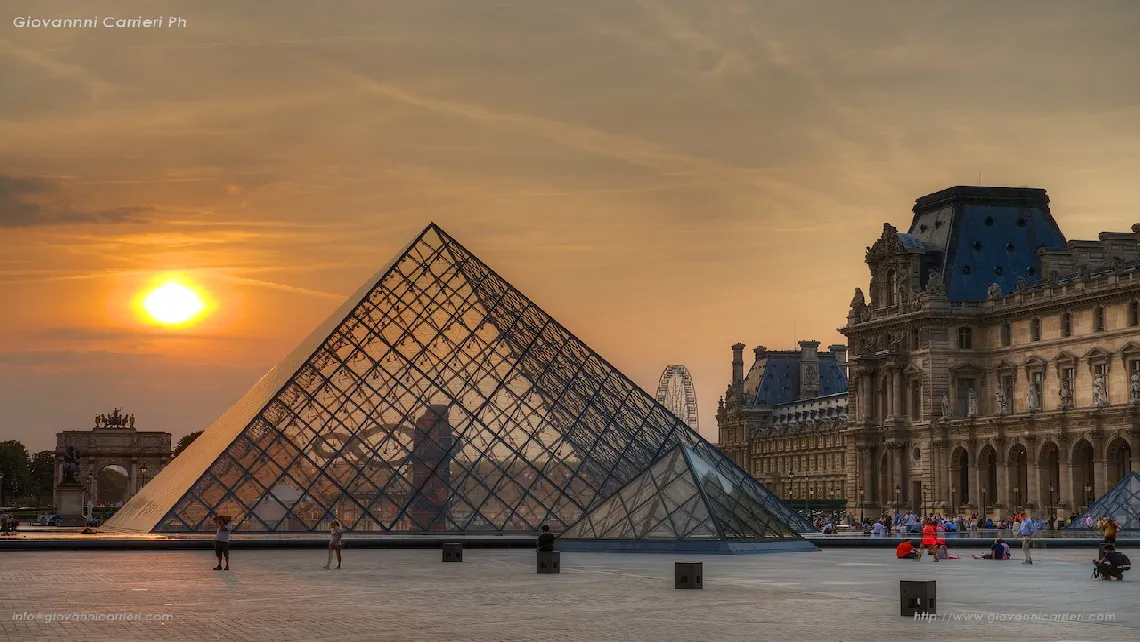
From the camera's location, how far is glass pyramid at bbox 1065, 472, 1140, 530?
56906 millimetres

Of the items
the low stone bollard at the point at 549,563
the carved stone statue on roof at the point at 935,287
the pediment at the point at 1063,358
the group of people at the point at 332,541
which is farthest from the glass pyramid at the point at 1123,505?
the carved stone statue on roof at the point at 935,287

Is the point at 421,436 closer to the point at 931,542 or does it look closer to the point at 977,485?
the point at 931,542

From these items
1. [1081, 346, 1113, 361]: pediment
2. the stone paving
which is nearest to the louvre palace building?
[1081, 346, 1113, 361]: pediment

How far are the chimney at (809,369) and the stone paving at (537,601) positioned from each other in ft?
408

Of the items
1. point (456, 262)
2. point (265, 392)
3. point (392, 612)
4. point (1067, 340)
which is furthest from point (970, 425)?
point (392, 612)

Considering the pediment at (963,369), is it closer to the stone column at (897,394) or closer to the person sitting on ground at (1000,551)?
the stone column at (897,394)

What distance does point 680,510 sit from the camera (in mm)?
40188

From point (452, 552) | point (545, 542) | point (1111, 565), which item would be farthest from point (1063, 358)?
point (545, 542)

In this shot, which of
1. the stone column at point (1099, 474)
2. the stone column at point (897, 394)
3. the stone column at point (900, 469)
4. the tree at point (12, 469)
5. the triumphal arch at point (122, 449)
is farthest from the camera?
the tree at point (12, 469)

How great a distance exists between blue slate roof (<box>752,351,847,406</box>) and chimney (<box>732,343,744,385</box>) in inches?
230

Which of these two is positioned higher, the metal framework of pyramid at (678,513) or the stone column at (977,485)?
the stone column at (977,485)

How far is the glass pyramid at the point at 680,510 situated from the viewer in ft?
131

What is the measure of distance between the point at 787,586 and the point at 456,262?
3018cm

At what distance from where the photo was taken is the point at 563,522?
48.1 metres
